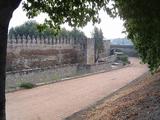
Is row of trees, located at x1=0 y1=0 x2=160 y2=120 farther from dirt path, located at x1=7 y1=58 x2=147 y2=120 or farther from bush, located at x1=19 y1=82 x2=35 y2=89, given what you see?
bush, located at x1=19 y1=82 x2=35 y2=89

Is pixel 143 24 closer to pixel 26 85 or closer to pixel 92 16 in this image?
pixel 92 16

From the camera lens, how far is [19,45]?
94.8 ft

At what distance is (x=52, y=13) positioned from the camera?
7484 mm

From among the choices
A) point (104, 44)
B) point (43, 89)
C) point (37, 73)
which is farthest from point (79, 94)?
point (104, 44)

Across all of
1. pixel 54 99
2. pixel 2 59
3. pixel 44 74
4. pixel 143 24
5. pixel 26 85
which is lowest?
pixel 54 99

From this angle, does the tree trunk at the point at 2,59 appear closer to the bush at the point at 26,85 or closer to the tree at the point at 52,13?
the tree at the point at 52,13

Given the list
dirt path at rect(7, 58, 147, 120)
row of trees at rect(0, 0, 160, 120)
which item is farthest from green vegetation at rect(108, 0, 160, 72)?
dirt path at rect(7, 58, 147, 120)

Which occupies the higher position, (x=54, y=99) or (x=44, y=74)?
(x=44, y=74)

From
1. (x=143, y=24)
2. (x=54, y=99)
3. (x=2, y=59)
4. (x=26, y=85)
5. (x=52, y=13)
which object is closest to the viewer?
(x=2, y=59)

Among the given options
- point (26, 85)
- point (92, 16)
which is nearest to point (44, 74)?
point (26, 85)

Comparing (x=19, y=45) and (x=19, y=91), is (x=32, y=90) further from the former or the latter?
(x=19, y=45)

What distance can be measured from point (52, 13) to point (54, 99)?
8.77 metres

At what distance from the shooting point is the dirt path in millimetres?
12344

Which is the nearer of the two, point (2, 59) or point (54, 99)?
point (2, 59)
